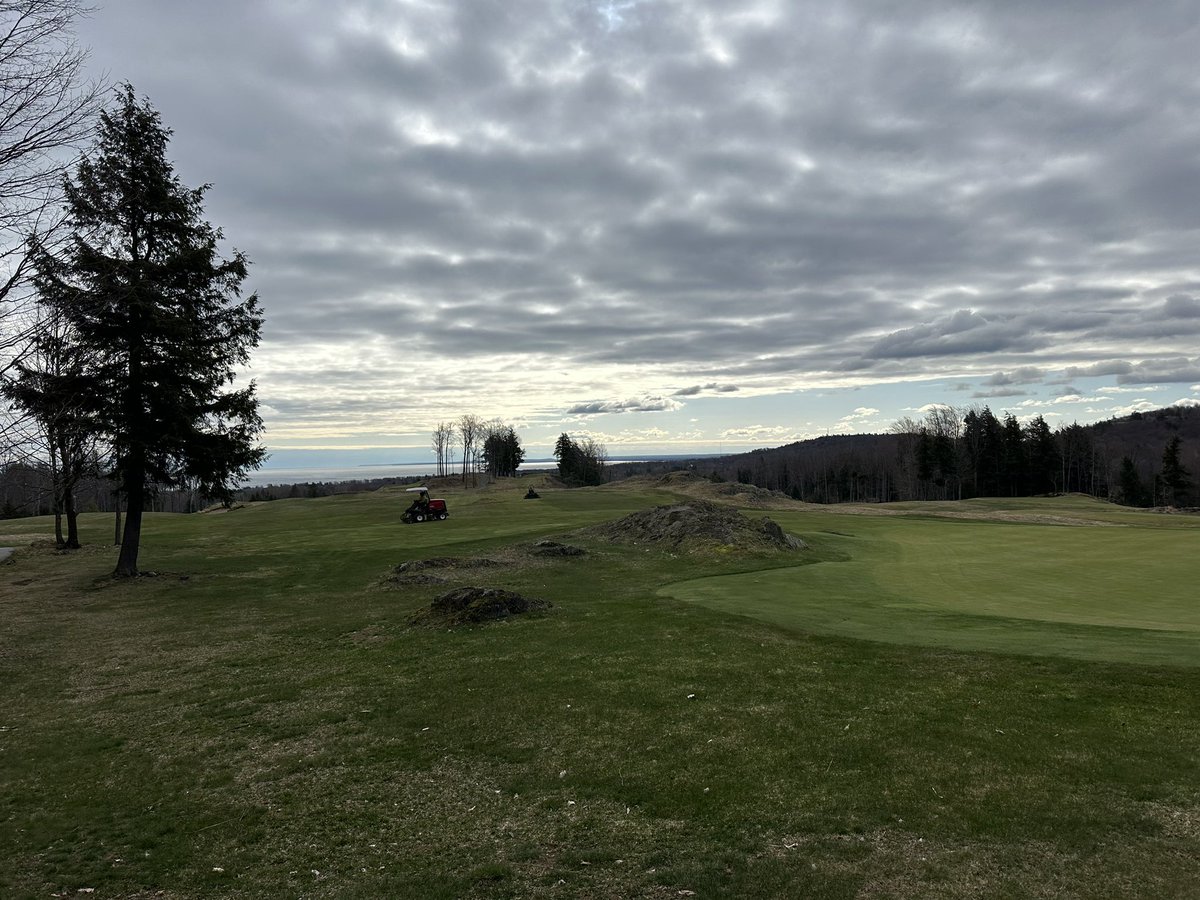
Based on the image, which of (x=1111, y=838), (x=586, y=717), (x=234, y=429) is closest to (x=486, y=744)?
(x=586, y=717)

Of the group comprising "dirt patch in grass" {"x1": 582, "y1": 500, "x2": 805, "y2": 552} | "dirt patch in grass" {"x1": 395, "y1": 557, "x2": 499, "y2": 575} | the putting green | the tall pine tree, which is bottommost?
the putting green

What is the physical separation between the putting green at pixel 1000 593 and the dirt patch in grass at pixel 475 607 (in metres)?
4.77

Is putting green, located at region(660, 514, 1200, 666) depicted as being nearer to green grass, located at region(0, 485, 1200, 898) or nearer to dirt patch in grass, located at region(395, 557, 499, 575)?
green grass, located at region(0, 485, 1200, 898)

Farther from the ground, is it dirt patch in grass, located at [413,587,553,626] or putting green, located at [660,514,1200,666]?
dirt patch in grass, located at [413,587,553,626]

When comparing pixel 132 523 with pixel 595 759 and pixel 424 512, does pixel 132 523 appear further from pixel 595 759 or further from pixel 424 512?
pixel 595 759

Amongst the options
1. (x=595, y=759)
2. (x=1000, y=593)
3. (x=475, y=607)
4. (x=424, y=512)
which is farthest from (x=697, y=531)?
(x=424, y=512)

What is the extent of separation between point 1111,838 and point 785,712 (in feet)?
12.9

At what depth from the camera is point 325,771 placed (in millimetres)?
7977

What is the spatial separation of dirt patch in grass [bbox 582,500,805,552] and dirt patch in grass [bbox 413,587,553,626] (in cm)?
1227

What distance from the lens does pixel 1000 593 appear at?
18828mm

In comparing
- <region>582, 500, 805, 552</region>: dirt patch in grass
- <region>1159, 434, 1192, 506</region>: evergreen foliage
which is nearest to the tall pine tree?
<region>582, 500, 805, 552</region>: dirt patch in grass

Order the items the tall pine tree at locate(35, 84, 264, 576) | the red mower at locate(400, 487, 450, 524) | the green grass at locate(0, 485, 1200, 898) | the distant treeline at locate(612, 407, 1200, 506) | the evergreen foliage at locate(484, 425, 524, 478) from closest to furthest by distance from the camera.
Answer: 1. the green grass at locate(0, 485, 1200, 898)
2. the tall pine tree at locate(35, 84, 264, 576)
3. the red mower at locate(400, 487, 450, 524)
4. the distant treeline at locate(612, 407, 1200, 506)
5. the evergreen foliage at locate(484, 425, 524, 478)

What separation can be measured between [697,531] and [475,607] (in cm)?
1520

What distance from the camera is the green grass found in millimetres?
5668
